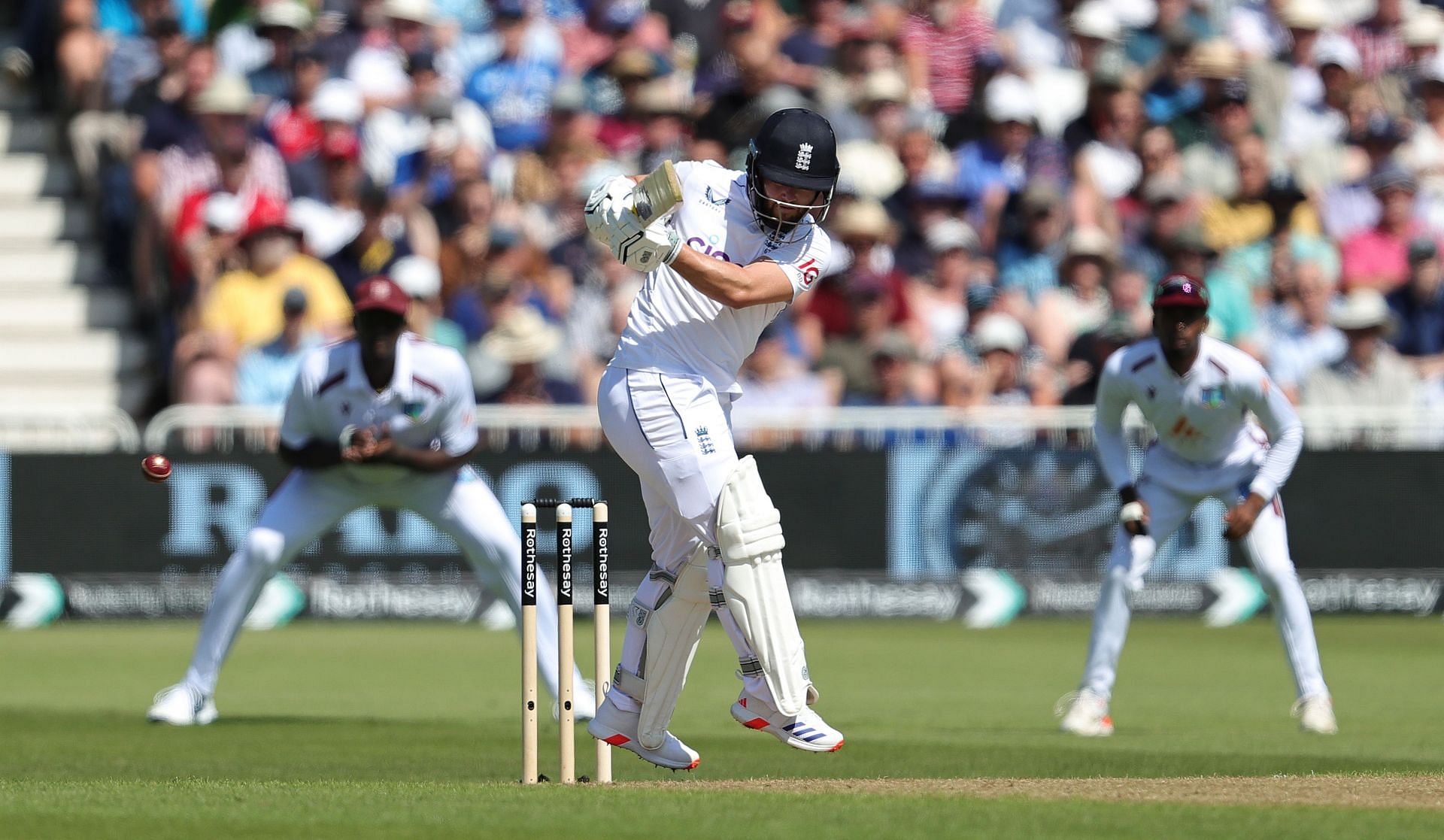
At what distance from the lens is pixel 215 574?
17188 mm

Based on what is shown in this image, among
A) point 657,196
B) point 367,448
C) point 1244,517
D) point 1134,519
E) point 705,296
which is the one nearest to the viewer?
point 657,196

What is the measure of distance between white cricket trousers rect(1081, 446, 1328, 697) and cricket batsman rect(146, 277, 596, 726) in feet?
8.56

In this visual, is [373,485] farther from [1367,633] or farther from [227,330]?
[1367,633]

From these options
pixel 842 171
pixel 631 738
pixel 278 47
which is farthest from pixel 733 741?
pixel 278 47

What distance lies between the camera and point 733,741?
10.7 m

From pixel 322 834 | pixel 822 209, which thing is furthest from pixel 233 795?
pixel 822 209

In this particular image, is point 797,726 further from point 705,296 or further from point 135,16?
point 135,16

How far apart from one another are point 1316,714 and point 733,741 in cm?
287

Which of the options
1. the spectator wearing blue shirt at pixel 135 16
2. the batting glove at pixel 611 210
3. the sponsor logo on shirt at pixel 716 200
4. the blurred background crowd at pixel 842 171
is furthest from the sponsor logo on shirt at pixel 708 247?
the spectator wearing blue shirt at pixel 135 16

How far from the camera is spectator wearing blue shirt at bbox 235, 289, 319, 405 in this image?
16.9 meters

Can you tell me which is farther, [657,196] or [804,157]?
[804,157]

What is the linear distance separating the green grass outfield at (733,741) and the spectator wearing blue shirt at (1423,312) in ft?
7.58

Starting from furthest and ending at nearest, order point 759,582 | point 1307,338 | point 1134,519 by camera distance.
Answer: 1. point 1307,338
2. point 1134,519
3. point 759,582

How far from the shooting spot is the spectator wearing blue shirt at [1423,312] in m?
18.4
